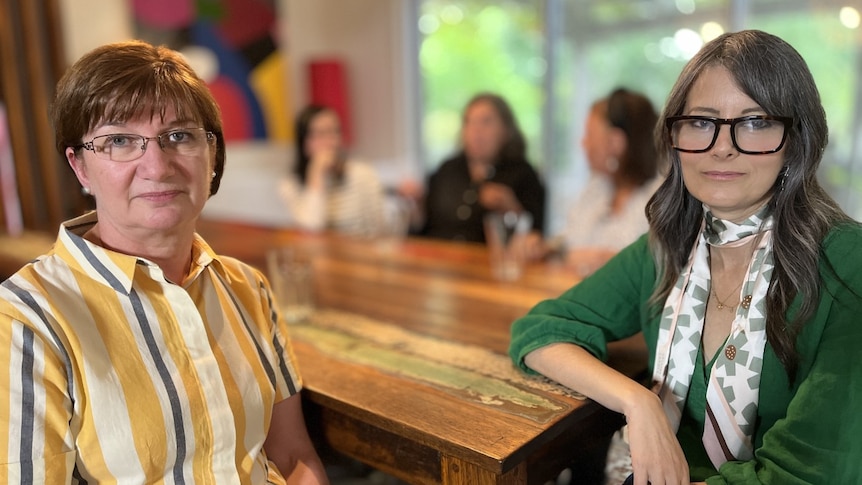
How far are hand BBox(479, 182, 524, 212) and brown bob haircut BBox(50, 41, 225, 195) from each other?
Result: 6.51 feet

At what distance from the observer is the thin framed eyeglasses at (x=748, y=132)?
1037mm

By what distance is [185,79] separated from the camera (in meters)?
1.04

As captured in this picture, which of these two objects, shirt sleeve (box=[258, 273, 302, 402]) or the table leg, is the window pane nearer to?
shirt sleeve (box=[258, 273, 302, 402])

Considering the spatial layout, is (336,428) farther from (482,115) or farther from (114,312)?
(482,115)

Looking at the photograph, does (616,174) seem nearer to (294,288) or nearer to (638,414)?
(294,288)

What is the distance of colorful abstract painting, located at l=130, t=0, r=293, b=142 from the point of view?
12.6 ft

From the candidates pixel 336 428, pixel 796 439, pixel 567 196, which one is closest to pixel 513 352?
pixel 336 428

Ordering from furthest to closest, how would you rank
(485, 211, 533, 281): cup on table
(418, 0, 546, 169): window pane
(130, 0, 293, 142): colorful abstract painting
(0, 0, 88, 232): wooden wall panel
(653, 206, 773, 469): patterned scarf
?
1. (418, 0, 546, 169): window pane
2. (130, 0, 293, 142): colorful abstract painting
3. (0, 0, 88, 232): wooden wall panel
4. (485, 211, 533, 281): cup on table
5. (653, 206, 773, 469): patterned scarf

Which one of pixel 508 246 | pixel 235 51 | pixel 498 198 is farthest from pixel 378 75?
pixel 508 246

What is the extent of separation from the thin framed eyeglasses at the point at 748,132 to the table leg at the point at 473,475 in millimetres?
596

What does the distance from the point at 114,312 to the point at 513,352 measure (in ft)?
2.30

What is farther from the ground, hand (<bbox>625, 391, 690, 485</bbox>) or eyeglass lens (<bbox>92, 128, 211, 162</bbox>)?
eyeglass lens (<bbox>92, 128, 211, 162</bbox>)

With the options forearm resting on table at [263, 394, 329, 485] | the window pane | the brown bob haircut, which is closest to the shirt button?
forearm resting on table at [263, 394, 329, 485]

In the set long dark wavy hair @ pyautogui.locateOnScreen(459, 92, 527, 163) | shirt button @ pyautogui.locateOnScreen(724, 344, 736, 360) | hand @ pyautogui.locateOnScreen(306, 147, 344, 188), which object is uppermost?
long dark wavy hair @ pyautogui.locateOnScreen(459, 92, 527, 163)
